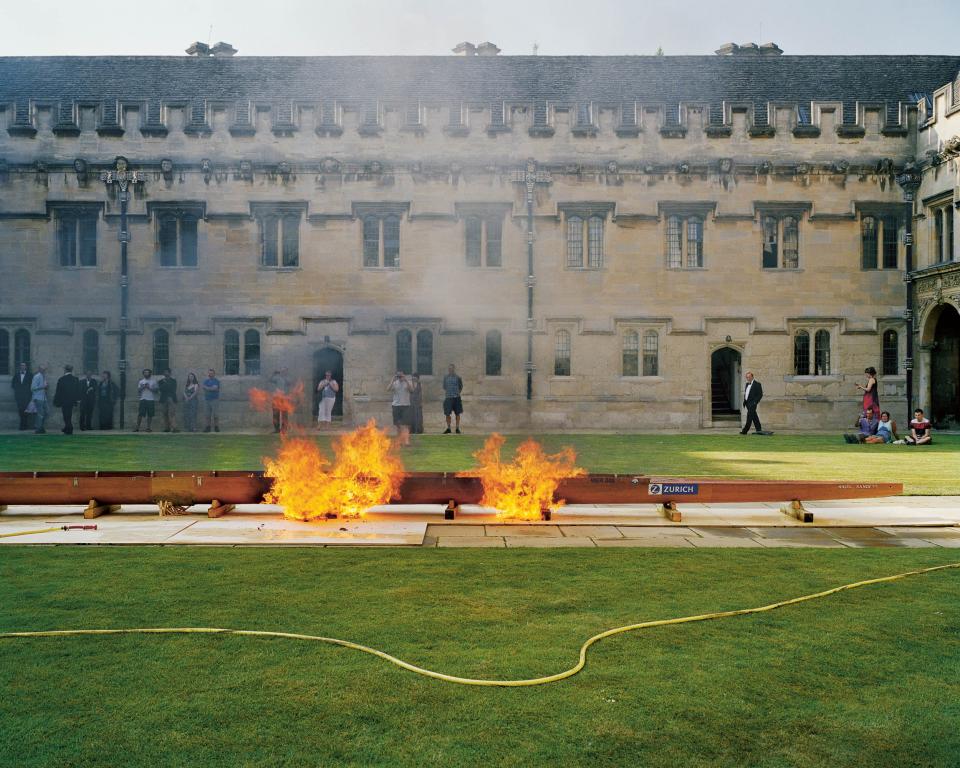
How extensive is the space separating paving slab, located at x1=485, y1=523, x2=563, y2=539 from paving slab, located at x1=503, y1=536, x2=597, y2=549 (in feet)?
0.38

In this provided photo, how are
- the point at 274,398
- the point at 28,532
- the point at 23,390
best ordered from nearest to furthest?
1. the point at 28,532
2. the point at 23,390
3. the point at 274,398

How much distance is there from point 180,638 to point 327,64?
27.6 meters

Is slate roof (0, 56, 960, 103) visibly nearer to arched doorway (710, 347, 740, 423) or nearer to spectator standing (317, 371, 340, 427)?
arched doorway (710, 347, 740, 423)

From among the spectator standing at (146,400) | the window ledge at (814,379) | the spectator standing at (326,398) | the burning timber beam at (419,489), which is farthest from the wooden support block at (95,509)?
the window ledge at (814,379)

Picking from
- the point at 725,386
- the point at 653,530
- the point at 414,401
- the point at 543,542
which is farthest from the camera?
the point at 725,386

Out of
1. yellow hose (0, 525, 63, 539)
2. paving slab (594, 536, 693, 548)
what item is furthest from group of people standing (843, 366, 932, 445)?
yellow hose (0, 525, 63, 539)

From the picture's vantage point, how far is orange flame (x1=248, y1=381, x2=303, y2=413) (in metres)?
26.1

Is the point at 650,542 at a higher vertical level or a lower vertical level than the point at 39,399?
lower

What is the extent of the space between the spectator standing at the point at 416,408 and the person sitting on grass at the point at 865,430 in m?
11.4

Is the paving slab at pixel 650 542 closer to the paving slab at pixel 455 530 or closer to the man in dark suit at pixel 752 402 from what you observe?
the paving slab at pixel 455 530

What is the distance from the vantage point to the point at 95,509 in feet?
31.3

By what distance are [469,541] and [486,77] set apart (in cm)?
2372

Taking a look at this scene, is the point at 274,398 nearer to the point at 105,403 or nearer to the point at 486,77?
the point at 105,403

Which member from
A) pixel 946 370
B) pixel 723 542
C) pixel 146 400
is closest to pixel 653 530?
pixel 723 542
